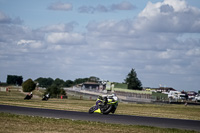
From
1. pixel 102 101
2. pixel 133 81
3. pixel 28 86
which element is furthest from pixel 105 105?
pixel 133 81

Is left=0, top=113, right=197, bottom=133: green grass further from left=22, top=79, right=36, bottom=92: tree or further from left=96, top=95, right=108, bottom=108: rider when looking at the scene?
left=22, top=79, right=36, bottom=92: tree

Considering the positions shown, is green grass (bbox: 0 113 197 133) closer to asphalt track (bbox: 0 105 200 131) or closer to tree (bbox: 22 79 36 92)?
asphalt track (bbox: 0 105 200 131)

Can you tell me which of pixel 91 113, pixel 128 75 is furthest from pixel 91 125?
pixel 128 75

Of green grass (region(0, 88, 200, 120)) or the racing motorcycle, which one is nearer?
the racing motorcycle

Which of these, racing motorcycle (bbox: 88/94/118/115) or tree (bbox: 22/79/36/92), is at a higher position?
tree (bbox: 22/79/36/92)

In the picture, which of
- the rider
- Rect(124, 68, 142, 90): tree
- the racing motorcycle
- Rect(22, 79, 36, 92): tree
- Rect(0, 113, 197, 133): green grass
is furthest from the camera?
Rect(124, 68, 142, 90): tree

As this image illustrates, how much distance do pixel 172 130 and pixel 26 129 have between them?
7743 mm

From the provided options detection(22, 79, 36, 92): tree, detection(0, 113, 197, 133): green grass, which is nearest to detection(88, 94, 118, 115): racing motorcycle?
detection(0, 113, 197, 133): green grass

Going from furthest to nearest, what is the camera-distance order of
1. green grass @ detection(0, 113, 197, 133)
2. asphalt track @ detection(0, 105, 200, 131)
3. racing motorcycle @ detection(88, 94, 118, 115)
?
racing motorcycle @ detection(88, 94, 118, 115)
asphalt track @ detection(0, 105, 200, 131)
green grass @ detection(0, 113, 197, 133)

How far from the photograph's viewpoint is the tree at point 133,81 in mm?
193750

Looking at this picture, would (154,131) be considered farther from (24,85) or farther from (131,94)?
(24,85)

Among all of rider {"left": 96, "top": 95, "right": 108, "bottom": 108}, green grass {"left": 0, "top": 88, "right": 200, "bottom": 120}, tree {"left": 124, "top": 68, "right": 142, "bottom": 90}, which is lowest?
green grass {"left": 0, "top": 88, "right": 200, "bottom": 120}

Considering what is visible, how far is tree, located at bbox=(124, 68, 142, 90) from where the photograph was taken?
636 feet

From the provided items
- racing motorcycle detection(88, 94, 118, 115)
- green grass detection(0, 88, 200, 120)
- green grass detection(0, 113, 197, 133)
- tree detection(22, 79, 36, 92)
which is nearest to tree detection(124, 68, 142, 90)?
tree detection(22, 79, 36, 92)
